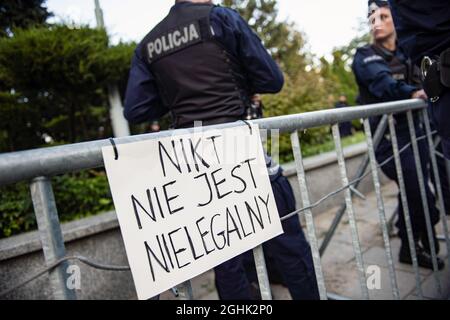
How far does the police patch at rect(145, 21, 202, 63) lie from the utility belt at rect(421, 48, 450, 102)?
115 cm

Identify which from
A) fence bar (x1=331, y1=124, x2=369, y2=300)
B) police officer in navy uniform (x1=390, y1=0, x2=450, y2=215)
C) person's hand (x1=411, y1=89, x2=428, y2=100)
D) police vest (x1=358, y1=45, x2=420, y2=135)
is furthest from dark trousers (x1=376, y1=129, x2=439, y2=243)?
fence bar (x1=331, y1=124, x2=369, y2=300)

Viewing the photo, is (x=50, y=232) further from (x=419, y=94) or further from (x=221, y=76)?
(x=419, y=94)

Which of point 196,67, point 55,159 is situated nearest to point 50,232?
point 55,159

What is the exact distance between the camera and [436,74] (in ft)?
4.78

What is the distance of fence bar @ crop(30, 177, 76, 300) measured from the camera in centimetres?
71

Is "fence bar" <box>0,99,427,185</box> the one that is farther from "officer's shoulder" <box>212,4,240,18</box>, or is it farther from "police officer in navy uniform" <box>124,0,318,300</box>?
"officer's shoulder" <box>212,4,240,18</box>

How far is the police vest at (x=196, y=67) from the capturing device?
1973mm

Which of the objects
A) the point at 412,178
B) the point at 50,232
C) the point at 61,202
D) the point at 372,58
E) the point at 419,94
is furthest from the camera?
the point at 61,202

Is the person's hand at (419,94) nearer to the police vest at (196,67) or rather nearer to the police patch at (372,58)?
the police patch at (372,58)

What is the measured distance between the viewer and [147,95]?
220 cm

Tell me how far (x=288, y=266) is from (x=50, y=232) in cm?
156

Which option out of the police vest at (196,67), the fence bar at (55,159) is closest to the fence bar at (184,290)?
the fence bar at (55,159)

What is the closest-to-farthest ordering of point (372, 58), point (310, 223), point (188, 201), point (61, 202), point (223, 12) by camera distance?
point (188, 201), point (310, 223), point (223, 12), point (372, 58), point (61, 202)
